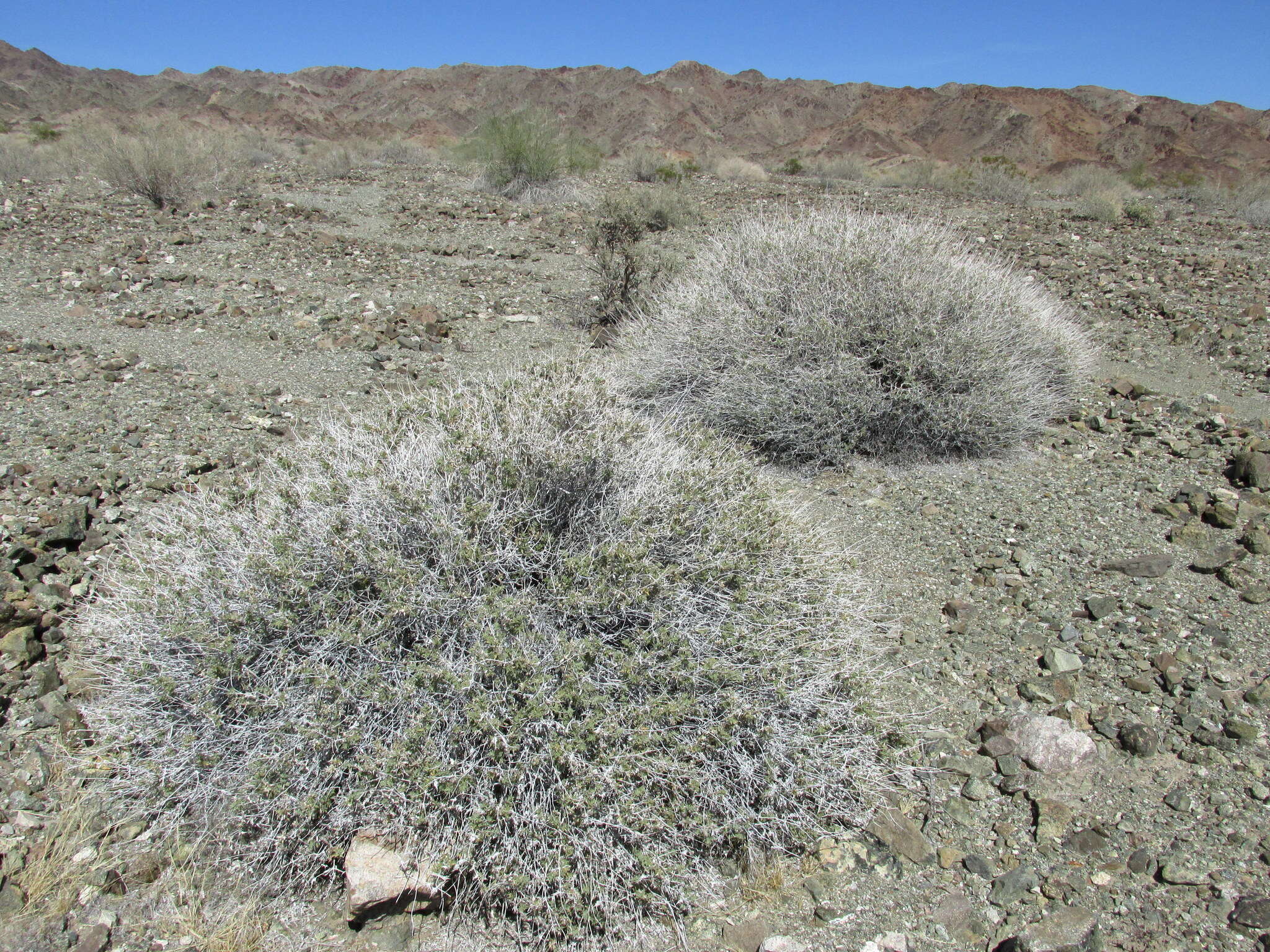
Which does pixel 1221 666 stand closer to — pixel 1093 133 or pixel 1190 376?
pixel 1190 376

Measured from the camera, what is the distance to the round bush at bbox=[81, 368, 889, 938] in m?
1.83

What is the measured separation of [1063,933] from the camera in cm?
186

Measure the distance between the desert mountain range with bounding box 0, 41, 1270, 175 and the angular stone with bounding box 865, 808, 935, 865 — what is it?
2939 centimetres

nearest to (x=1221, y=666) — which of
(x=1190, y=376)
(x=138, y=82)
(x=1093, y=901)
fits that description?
(x=1093, y=901)

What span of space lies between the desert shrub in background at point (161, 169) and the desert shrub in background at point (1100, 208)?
1268 cm

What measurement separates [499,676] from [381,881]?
1.74 ft

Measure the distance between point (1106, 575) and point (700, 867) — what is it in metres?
2.27

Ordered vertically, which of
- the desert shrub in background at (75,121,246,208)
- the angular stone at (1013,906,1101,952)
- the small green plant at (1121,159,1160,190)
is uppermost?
the small green plant at (1121,159,1160,190)

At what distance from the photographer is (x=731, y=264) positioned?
5109 millimetres

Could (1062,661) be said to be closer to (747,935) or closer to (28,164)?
(747,935)

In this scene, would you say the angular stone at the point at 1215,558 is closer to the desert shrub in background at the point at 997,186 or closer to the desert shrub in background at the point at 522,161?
the desert shrub in background at the point at 522,161

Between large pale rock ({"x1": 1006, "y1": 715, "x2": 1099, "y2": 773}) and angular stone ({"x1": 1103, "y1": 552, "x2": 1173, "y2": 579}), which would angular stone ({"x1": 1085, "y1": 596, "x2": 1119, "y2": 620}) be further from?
large pale rock ({"x1": 1006, "y1": 715, "x2": 1099, "y2": 773})

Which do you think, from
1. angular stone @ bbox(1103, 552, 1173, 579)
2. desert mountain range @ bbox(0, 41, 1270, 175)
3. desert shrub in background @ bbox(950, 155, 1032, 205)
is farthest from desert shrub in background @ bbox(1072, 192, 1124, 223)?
desert mountain range @ bbox(0, 41, 1270, 175)

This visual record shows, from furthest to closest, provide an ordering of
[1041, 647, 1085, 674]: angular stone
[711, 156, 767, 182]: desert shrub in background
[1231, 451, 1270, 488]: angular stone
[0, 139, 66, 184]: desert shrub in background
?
[711, 156, 767, 182]: desert shrub in background
[0, 139, 66, 184]: desert shrub in background
[1231, 451, 1270, 488]: angular stone
[1041, 647, 1085, 674]: angular stone
